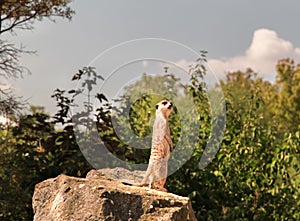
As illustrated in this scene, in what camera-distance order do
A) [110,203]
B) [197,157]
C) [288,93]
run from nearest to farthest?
[110,203]
[197,157]
[288,93]

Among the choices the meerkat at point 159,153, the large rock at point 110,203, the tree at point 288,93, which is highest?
the tree at point 288,93

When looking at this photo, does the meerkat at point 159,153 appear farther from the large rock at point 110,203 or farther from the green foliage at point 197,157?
the green foliage at point 197,157

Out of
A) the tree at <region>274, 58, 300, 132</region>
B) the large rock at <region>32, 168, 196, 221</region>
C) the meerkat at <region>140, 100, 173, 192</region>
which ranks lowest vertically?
the large rock at <region>32, 168, 196, 221</region>

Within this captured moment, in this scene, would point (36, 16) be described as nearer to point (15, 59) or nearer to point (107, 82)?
point (15, 59)

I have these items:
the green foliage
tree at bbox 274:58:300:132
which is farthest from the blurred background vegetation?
tree at bbox 274:58:300:132

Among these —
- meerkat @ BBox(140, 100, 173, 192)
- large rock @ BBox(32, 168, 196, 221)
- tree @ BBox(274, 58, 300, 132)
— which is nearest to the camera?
large rock @ BBox(32, 168, 196, 221)

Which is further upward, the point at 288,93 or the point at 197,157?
the point at 288,93

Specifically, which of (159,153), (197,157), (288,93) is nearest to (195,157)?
(197,157)

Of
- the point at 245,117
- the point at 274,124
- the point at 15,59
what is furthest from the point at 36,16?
the point at 274,124

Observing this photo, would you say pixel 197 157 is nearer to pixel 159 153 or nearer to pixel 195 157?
pixel 195 157

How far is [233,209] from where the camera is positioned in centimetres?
590

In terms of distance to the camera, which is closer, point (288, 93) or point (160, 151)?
point (160, 151)

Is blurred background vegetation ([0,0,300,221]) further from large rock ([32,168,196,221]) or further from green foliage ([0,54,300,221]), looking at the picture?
large rock ([32,168,196,221])

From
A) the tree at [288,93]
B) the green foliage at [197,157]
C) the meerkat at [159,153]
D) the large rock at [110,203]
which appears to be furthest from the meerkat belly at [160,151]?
the tree at [288,93]
